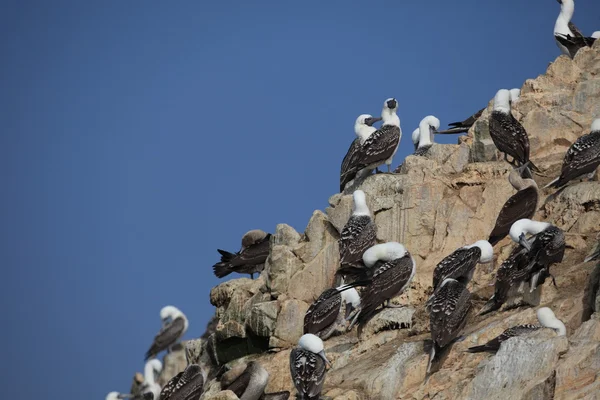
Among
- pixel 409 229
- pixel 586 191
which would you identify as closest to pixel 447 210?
pixel 409 229

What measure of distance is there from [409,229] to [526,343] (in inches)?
289

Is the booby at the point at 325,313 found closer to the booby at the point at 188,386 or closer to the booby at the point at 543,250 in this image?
the booby at the point at 188,386

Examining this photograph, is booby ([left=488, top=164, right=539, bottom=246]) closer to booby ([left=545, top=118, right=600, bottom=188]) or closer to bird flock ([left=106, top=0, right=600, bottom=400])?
bird flock ([left=106, top=0, right=600, bottom=400])

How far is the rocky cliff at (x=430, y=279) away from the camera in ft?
70.2

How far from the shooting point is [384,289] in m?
26.2

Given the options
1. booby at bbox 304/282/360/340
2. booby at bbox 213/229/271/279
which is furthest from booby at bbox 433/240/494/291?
booby at bbox 213/229/271/279

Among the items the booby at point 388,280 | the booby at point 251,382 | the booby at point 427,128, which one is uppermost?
the booby at point 427,128

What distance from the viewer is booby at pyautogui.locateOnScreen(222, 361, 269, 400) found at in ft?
82.9

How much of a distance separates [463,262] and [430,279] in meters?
2.08

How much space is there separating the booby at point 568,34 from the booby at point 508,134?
4.40 meters

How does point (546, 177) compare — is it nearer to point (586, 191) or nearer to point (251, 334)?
point (586, 191)

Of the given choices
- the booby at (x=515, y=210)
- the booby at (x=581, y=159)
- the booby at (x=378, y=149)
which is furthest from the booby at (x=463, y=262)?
the booby at (x=378, y=149)

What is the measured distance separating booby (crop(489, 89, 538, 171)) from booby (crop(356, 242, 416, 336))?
4.09m

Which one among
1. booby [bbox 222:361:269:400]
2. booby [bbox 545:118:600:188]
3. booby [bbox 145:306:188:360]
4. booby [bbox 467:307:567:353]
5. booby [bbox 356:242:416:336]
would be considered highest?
booby [bbox 145:306:188:360]
